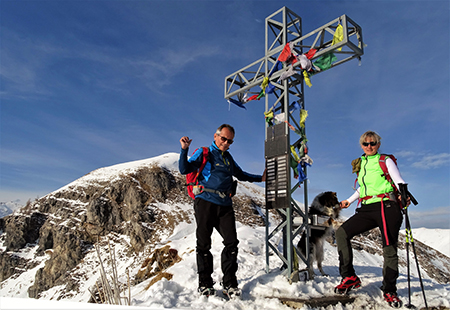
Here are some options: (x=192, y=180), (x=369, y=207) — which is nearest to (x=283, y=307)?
(x=369, y=207)

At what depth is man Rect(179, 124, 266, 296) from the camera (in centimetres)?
→ 442

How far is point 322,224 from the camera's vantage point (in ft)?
19.7

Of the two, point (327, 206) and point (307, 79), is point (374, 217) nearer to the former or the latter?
point (327, 206)

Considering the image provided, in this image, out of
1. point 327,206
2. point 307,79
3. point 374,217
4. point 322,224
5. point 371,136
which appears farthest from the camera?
point 307,79

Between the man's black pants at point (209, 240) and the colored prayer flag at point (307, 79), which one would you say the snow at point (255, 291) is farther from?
the colored prayer flag at point (307, 79)

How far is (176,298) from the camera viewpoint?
4270 millimetres

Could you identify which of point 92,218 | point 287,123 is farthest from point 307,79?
point 92,218

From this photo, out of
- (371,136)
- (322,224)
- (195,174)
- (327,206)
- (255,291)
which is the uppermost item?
(371,136)

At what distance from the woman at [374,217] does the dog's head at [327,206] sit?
1223mm

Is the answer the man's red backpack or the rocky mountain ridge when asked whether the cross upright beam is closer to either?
the man's red backpack

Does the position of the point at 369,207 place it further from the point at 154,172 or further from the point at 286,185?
the point at 154,172

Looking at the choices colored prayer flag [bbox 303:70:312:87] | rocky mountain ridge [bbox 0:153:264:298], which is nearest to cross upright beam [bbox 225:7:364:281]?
colored prayer flag [bbox 303:70:312:87]

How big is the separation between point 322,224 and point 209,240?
2.62m

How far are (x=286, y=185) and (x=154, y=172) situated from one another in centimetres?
2152
